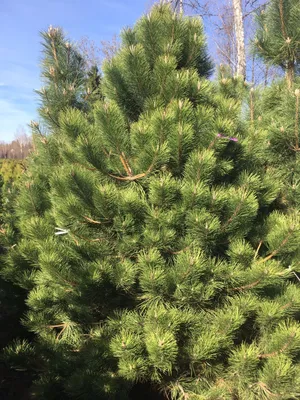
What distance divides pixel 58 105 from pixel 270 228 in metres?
2.34

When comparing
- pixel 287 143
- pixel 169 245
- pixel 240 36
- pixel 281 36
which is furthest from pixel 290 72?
pixel 240 36

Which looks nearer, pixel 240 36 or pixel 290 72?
pixel 290 72

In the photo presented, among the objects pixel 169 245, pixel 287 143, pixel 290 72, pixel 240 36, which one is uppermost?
pixel 240 36

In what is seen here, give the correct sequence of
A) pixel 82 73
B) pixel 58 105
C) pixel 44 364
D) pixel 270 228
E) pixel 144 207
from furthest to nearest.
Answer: pixel 82 73 < pixel 58 105 < pixel 44 364 < pixel 270 228 < pixel 144 207

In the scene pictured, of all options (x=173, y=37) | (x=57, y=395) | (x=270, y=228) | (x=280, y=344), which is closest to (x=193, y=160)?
(x=270, y=228)

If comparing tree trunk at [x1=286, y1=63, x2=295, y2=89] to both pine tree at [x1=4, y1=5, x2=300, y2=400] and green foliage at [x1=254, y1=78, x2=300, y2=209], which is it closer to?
green foliage at [x1=254, y1=78, x2=300, y2=209]

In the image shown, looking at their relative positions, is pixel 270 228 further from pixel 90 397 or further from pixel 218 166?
pixel 90 397

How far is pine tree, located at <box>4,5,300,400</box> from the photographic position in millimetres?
2256

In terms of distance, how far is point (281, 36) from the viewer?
345 centimetres

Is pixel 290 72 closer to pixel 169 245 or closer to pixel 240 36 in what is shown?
pixel 169 245

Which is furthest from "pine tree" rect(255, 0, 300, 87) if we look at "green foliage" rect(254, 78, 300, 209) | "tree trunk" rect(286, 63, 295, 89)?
"green foliage" rect(254, 78, 300, 209)

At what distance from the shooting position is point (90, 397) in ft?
7.89

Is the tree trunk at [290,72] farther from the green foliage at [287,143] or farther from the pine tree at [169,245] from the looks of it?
the pine tree at [169,245]

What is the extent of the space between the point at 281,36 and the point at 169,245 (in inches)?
96.4
